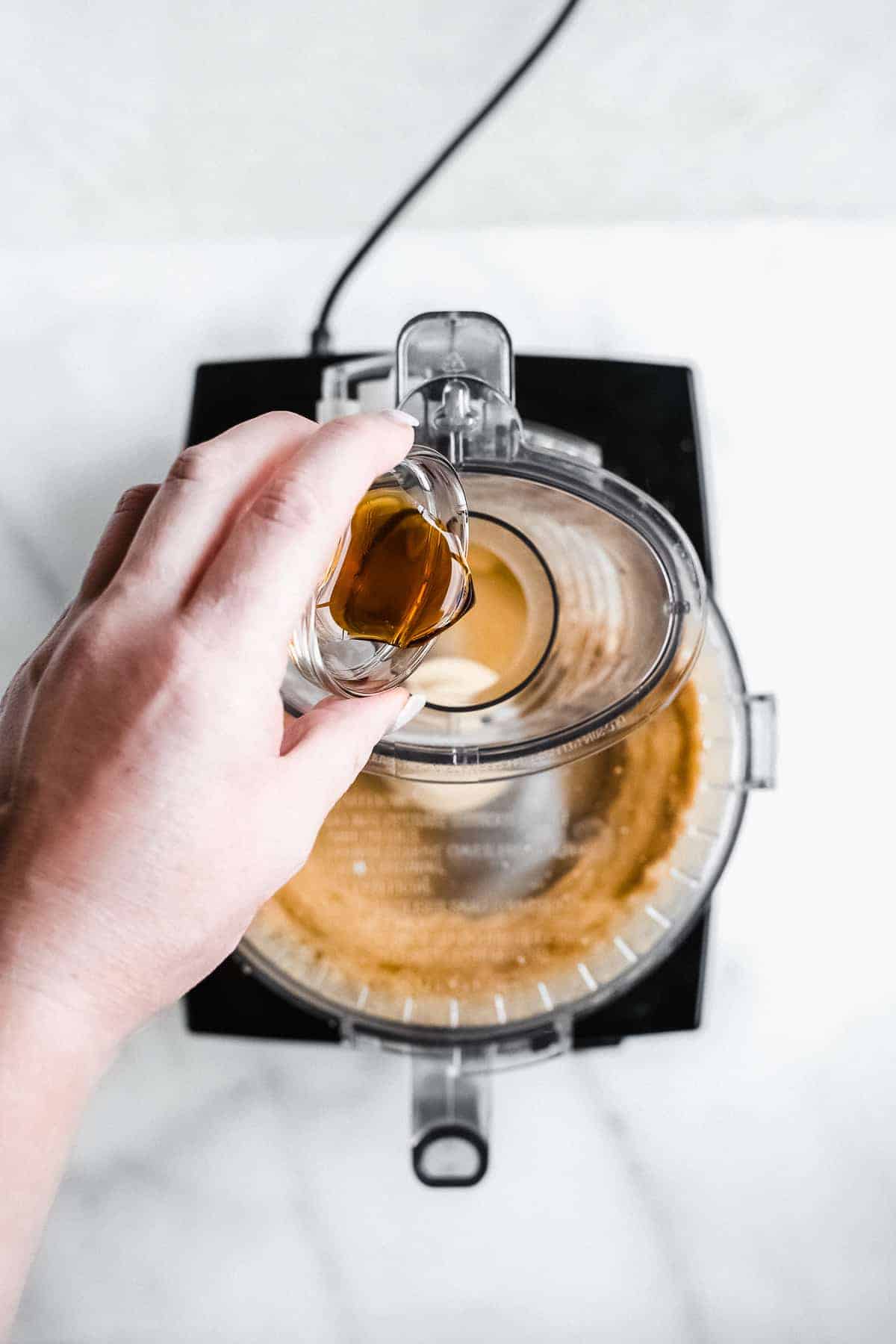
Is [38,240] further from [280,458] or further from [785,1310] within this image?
[785,1310]

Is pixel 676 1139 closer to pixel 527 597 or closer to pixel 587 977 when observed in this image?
pixel 587 977

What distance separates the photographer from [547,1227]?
552 millimetres

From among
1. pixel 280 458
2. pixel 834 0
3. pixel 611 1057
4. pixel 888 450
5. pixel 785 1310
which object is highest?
pixel 834 0

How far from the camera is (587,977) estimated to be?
1.55ft

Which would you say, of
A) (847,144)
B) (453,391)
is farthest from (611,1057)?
(847,144)

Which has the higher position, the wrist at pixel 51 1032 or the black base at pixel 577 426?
the black base at pixel 577 426

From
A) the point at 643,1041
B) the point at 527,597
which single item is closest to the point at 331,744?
the point at 527,597

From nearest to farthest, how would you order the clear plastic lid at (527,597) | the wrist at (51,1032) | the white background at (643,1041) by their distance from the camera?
the wrist at (51,1032) < the clear plastic lid at (527,597) < the white background at (643,1041)

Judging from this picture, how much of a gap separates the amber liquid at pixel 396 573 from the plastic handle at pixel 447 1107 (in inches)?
8.9

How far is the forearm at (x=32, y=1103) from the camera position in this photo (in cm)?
28

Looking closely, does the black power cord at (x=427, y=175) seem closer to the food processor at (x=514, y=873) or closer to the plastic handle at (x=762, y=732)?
the food processor at (x=514, y=873)

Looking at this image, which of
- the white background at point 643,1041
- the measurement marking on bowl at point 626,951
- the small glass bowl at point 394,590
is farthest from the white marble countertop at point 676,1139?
the small glass bowl at point 394,590

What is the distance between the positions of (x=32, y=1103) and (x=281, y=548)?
6.9 inches

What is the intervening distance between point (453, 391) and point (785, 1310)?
1.76ft
